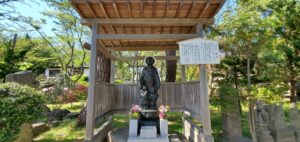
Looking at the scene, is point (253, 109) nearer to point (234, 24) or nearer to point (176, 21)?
point (234, 24)

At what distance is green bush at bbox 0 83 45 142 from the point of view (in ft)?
13.3

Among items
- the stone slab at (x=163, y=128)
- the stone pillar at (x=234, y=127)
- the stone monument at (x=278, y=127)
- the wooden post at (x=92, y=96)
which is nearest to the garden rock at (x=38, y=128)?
the wooden post at (x=92, y=96)

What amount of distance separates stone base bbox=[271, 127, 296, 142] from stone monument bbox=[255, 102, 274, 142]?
140 millimetres

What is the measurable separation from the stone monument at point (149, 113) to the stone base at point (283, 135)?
2.86 metres

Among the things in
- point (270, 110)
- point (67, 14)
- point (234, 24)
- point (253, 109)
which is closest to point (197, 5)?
point (234, 24)

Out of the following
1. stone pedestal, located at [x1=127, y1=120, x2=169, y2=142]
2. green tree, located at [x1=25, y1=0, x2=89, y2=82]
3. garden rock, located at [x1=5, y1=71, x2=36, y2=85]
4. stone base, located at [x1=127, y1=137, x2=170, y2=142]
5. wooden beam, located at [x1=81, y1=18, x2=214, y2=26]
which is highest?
green tree, located at [x1=25, y1=0, x2=89, y2=82]

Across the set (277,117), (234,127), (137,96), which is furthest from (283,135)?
(137,96)

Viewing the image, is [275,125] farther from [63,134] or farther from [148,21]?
[63,134]

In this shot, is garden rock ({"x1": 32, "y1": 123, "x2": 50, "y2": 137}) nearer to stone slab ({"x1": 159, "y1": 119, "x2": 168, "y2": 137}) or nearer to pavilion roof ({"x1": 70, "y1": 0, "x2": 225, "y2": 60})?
pavilion roof ({"x1": 70, "y1": 0, "x2": 225, "y2": 60})

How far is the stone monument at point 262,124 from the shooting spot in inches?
202

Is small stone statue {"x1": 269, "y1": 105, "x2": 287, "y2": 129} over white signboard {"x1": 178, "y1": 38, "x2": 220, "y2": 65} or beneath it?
beneath

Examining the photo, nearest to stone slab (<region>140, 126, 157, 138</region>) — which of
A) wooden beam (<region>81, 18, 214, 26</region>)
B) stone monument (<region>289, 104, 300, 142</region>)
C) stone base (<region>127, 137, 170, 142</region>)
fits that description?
stone base (<region>127, 137, 170, 142</region>)

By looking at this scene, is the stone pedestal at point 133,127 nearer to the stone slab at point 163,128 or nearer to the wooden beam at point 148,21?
the stone slab at point 163,128

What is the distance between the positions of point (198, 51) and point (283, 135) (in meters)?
3.13
